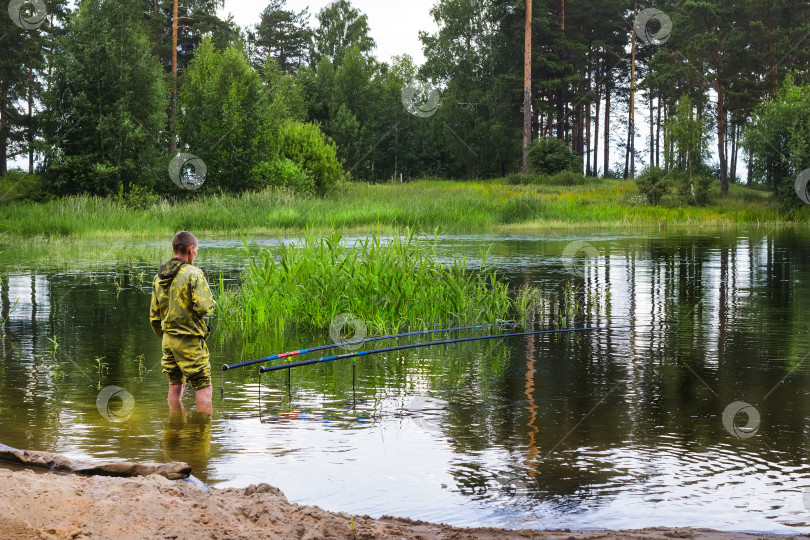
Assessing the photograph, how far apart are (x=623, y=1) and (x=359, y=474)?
69.7 meters

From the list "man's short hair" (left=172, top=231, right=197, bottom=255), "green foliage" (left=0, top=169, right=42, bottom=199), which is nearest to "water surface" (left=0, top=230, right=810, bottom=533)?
"man's short hair" (left=172, top=231, right=197, bottom=255)

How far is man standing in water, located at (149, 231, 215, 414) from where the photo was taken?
8102mm

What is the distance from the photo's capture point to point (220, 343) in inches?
476

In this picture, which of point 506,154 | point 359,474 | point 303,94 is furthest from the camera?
point 303,94

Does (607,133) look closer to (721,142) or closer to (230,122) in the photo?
(721,142)

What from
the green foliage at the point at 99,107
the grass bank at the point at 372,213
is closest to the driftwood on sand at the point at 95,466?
the grass bank at the point at 372,213

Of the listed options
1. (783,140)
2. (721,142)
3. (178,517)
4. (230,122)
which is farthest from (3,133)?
(178,517)

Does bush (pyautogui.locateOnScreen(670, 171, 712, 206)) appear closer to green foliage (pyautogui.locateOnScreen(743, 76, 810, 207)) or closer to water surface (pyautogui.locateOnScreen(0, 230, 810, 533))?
green foliage (pyautogui.locateOnScreen(743, 76, 810, 207))

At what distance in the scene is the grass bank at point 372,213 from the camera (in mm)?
32625

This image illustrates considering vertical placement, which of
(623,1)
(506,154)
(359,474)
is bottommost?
(359,474)

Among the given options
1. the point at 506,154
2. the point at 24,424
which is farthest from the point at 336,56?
the point at 24,424

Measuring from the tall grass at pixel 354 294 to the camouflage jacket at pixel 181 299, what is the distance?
4.61 m

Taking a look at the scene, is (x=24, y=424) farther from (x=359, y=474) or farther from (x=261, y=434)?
(x=359, y=474)

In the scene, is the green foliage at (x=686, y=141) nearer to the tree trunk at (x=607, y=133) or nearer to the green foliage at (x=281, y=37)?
the tree trunk at (x=607, y=133)
